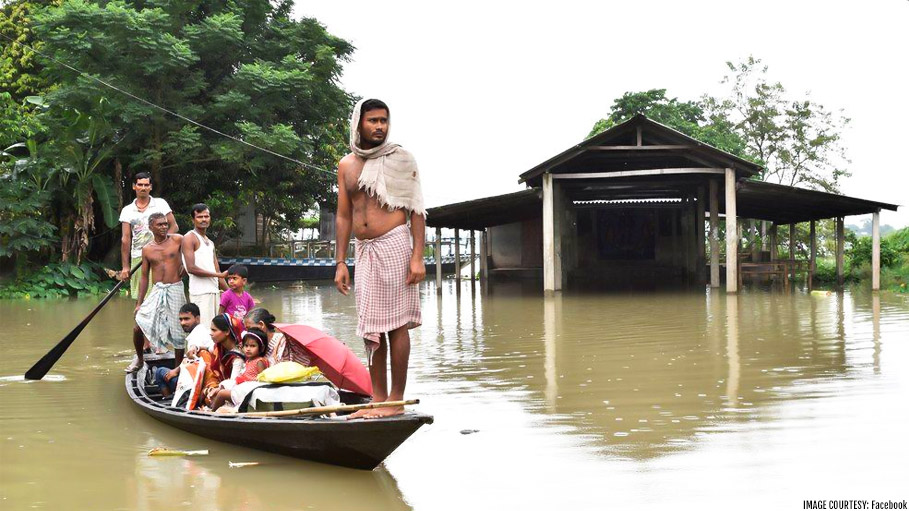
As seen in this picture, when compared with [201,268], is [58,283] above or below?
below

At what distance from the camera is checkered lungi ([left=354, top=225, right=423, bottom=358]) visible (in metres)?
4.56

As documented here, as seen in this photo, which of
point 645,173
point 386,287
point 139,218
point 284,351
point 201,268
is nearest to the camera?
point 386,287

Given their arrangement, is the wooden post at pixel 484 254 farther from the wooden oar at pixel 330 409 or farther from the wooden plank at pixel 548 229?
the wooden oar at pixel 330 409

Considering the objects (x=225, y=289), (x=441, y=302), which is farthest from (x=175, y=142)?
(x=225, y=289)

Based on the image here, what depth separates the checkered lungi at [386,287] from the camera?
456 cm

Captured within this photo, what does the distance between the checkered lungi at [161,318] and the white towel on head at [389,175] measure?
10.6ft

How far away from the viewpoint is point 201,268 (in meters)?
7.30

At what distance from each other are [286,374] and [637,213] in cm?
2317

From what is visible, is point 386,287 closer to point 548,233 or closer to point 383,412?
point 383,412

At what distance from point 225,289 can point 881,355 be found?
244 inches

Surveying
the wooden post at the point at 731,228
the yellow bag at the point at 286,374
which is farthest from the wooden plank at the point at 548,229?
the yellow bag at the point at 286,374

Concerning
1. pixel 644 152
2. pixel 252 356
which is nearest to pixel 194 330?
pixel 252 356

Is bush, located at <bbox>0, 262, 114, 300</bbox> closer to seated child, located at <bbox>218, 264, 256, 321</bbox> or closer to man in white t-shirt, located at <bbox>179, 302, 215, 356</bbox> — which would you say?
seated child, located at <bbox>218, 264, 256, 321</bbox>

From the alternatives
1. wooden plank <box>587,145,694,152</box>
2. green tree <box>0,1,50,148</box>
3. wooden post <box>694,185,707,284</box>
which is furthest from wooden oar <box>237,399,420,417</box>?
green tree <box>0,1,50,148</box>
